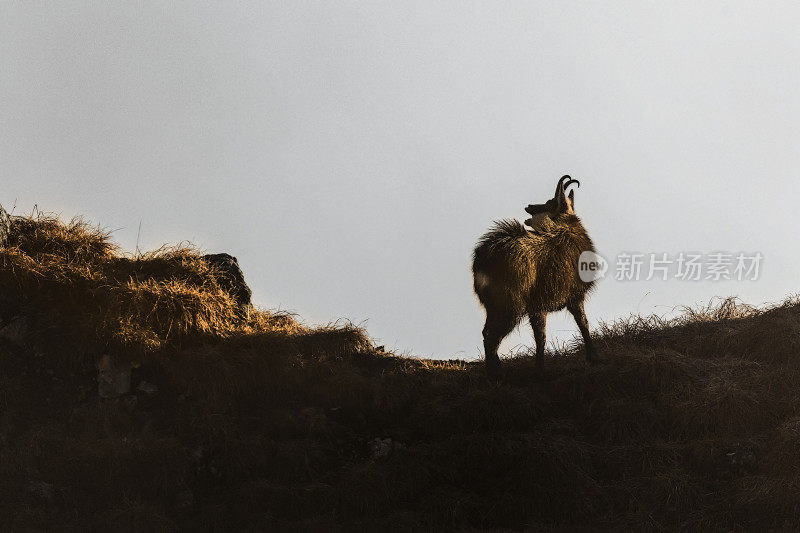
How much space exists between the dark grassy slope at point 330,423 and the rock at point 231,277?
11.4 inches

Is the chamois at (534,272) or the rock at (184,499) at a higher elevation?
the chamois at (534,272)

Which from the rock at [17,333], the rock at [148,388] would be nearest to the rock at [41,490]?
the rock at [148,388]

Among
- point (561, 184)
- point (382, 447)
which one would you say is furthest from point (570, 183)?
point (382, 447)

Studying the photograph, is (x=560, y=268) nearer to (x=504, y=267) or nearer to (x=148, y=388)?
(x=504, y=267)

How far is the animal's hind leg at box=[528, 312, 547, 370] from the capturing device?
969 cm

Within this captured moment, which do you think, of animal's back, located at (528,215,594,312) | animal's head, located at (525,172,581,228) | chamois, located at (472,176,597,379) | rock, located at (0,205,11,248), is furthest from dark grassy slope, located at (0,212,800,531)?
animal's head, located at (525,172,581,228)

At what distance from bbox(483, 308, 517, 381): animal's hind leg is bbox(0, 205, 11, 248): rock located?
19.2 feet

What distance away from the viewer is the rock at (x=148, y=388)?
8320mm

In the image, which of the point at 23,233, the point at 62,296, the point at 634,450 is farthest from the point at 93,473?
the point at 634,450

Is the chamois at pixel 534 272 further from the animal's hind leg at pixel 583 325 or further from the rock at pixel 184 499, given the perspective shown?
the rock at pixel 184 499

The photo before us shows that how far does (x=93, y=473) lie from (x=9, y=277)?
2918mm

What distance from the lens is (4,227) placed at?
9.46 metres

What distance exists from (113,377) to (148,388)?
39 cm

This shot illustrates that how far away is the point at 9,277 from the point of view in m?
8.88
